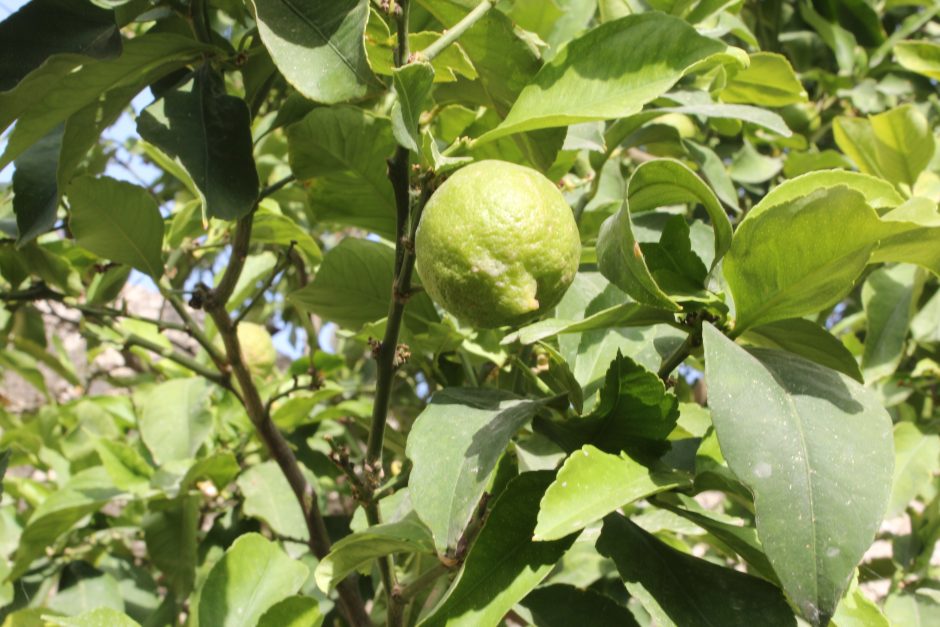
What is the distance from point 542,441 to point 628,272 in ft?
1.14

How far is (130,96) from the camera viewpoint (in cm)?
87

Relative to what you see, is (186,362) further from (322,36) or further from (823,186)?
(823,186)

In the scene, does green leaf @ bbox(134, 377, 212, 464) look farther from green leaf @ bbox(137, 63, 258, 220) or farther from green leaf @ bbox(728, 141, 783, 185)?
green leaf @ bbox(728, 141, 783, 185)

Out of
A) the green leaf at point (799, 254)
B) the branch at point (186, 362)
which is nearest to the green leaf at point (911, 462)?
the green leaf at point (799, 254)

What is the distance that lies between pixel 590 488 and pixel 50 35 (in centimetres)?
58

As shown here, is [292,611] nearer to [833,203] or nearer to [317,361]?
[833,203]

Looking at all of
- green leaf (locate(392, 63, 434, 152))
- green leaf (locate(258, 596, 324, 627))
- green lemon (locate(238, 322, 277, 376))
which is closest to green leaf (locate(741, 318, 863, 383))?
green leaf (locate(392, 63, 434, 152))

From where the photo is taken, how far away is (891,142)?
1247mm

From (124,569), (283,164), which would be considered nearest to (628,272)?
(124,569)

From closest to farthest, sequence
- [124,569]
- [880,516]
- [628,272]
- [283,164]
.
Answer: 1. [880,516]
2. [628,272]
3. [124,569]
4. [283,164]

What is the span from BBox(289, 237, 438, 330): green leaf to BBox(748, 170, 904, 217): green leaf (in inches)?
15.3

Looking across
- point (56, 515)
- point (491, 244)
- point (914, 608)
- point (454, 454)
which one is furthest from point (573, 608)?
point (56, 515)

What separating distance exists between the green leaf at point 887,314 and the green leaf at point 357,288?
619 mm

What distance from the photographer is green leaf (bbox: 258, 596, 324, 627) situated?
0.82 meters
